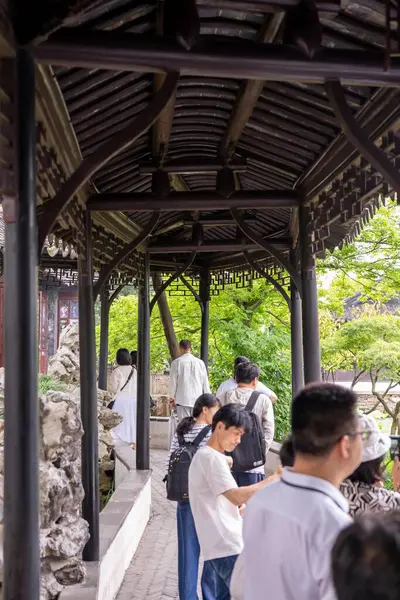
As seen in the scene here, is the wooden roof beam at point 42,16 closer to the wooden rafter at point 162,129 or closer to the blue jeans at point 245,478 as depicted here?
the wooden rafter at point 162,129

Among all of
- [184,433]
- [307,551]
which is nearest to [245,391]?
[184,433]

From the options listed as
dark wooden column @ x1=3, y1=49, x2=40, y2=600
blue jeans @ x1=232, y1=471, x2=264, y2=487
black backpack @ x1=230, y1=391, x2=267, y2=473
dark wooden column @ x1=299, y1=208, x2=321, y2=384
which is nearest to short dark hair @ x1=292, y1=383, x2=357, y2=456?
dark wooden column @ x1=3, y1=49, x2=40, y2=600

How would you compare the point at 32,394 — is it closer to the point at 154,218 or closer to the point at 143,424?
the point at 154,218

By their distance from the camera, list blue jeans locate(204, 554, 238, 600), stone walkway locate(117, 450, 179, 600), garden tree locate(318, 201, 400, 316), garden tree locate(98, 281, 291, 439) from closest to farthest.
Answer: blue jeans locate(204, 554, 238, 600), stone walkway locate(117, 450, 179, 600), garden tree locate(98, 281, 291, 439), garden tree locate(318, 201, 400, 316)

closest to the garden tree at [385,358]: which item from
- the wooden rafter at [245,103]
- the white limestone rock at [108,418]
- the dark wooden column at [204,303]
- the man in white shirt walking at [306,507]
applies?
the dark wooden column at [204,303]

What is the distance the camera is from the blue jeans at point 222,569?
3.35 metres

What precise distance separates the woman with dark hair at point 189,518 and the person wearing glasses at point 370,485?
1866 millimetres

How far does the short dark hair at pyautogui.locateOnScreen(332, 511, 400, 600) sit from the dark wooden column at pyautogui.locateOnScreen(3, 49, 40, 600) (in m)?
1.70

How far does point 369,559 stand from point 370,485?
3.27 ft

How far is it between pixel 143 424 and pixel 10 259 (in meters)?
5.53

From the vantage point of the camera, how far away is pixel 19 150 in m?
2.66

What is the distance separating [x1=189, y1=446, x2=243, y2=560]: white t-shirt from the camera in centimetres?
323

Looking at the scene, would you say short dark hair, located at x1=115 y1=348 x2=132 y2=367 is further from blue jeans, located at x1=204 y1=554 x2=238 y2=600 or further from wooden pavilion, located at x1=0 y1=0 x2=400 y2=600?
blue jeans, located at x1=204 y1=554 x2=238 y2=600

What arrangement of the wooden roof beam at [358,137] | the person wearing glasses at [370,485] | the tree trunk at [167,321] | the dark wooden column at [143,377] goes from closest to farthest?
the person wearing glasses at [370,485] < the wooden roof beam at [358,137] < the dark wooden column at [143,377] < the tree trunk at [167,321]
